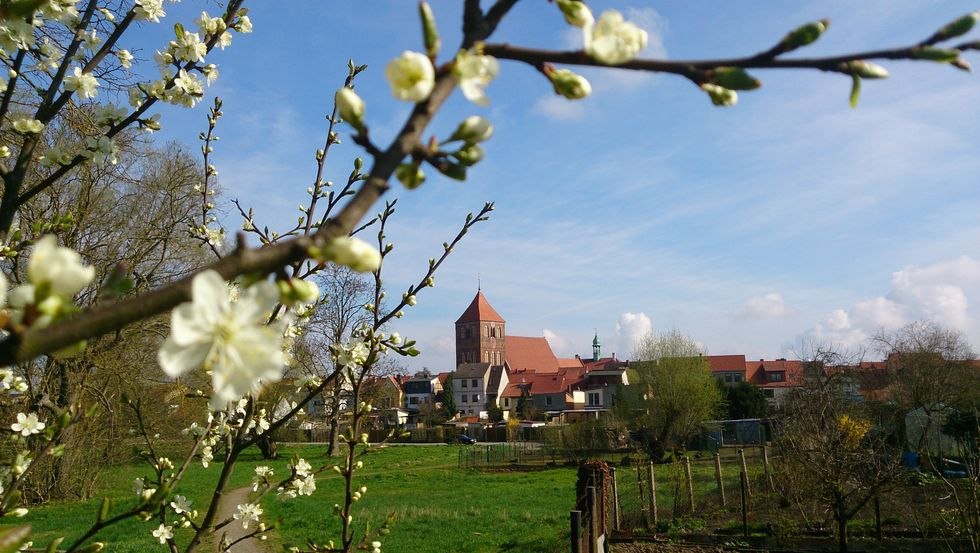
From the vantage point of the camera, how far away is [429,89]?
86 cm

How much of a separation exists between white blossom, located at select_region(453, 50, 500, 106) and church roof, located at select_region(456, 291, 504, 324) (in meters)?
77.3

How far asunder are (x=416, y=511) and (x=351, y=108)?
1329 centimetres

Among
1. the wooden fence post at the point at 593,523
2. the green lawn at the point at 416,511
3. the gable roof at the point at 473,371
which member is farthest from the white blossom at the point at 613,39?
the gable roof at the point at 473,371

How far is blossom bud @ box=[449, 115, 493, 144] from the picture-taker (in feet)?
3.03

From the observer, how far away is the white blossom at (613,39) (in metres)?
0.92

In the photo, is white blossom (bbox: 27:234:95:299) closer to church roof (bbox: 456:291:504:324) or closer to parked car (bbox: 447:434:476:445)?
parked car (bbox: 447:434:476:445)

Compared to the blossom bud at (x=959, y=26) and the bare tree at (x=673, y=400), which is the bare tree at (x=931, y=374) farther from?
the blossom bud at (x=959, y=26)

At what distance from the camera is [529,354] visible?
3027 inches

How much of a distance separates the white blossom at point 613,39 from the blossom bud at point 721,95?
5.0 inches

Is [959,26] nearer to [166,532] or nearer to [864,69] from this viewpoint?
[864,69]

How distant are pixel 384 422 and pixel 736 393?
74.9 feet

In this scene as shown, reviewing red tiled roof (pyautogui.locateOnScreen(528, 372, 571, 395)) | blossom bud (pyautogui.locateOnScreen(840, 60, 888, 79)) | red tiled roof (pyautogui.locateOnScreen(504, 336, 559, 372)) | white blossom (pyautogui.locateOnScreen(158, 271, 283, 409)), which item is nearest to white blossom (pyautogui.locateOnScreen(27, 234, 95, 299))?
white blossom (pyautogui.locateOnScreen(158, 271, 283, 409))

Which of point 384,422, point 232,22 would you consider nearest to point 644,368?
point 384,422

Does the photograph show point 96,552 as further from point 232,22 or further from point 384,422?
point 384,422
